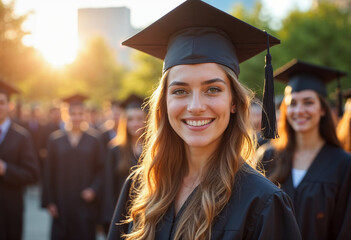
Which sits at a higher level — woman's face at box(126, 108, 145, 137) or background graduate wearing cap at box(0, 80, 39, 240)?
woman's face at box(126, 108, 145, 137)

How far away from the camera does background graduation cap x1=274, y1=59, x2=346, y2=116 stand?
3.82 meters

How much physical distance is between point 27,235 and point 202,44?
628 centimetres

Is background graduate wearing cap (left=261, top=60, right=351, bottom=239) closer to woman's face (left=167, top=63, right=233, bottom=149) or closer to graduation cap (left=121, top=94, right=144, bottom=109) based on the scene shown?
woman's face (left=167, top=63, right=233, bottom=149)

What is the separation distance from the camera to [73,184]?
5.88m

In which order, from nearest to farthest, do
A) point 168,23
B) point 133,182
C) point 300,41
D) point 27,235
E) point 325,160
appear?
1. point 168,23
2. point 133,182
3. point 325,160
4. point 27,235
5. point 300,41

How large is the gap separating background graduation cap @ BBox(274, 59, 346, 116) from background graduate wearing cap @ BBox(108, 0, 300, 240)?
1614 millimetres

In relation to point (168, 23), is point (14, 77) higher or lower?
higher

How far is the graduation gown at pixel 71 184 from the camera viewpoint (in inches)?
230

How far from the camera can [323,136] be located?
3.63 m

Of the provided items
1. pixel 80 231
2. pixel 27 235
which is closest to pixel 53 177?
pixel 80 231

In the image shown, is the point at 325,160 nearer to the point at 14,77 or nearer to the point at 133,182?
the point at 133,182

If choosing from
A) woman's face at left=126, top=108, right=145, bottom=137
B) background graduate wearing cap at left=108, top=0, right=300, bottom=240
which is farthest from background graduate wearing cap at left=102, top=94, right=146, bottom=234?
background graduate wearing cap at left=108, top=0, right=300, bottom=240

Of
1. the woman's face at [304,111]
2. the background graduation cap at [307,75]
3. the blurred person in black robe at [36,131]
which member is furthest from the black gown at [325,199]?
the blurred person in black robe at [36,131]

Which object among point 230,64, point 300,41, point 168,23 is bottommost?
point 230,64
